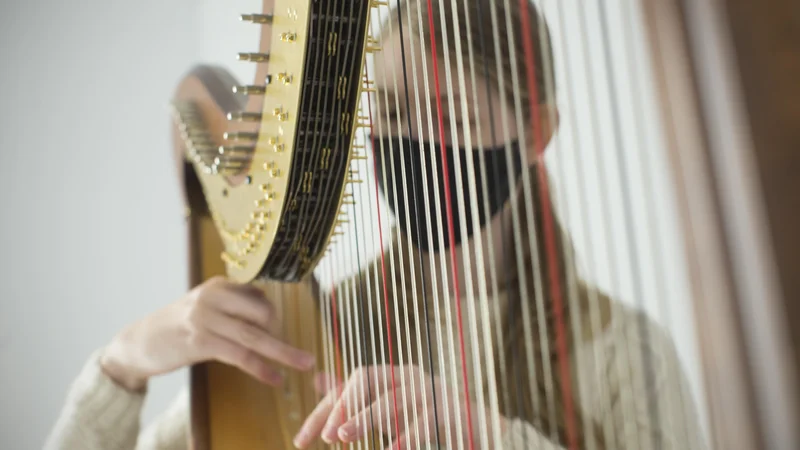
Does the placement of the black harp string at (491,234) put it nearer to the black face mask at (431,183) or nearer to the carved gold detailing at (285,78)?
the black face mask at (431,183)

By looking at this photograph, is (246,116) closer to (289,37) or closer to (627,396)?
(289,37)

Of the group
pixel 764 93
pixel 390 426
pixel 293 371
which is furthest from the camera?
pixel 293 371

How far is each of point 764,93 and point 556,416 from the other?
0.19m

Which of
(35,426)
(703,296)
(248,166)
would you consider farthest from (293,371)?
(35,426)

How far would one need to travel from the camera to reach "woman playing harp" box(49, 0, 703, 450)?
268mm

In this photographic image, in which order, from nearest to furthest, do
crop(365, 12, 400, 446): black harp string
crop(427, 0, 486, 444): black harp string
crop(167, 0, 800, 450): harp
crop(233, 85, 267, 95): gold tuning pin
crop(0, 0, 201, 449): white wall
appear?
crop(167, 0, 800, 450): harp → crop(427, 0, 486, 444): black harp string → crop(365, 12, 400, 446): black harp string → crop(233, 85, 267, 95): gold tuning pin → crop(0, 0, 201, 449): white wall

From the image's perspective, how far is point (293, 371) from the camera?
2.75 ft

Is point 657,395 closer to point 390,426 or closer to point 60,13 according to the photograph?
point 390,426

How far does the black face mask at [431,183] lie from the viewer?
0.34 m

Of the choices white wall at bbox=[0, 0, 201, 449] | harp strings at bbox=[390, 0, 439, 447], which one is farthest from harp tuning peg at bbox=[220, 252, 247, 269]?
white wall at bbox=[0, 0, 201, 449]

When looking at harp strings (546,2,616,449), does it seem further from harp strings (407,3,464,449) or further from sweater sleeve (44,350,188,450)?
sweater sleeve (44,350,188,450)

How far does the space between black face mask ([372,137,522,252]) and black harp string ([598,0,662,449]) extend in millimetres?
78

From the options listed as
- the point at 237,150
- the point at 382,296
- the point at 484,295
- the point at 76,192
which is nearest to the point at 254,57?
the point at 237,150

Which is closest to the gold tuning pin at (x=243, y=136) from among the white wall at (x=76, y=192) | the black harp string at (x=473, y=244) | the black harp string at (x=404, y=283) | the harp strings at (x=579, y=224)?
the black harp string at (x=404, y=283)
